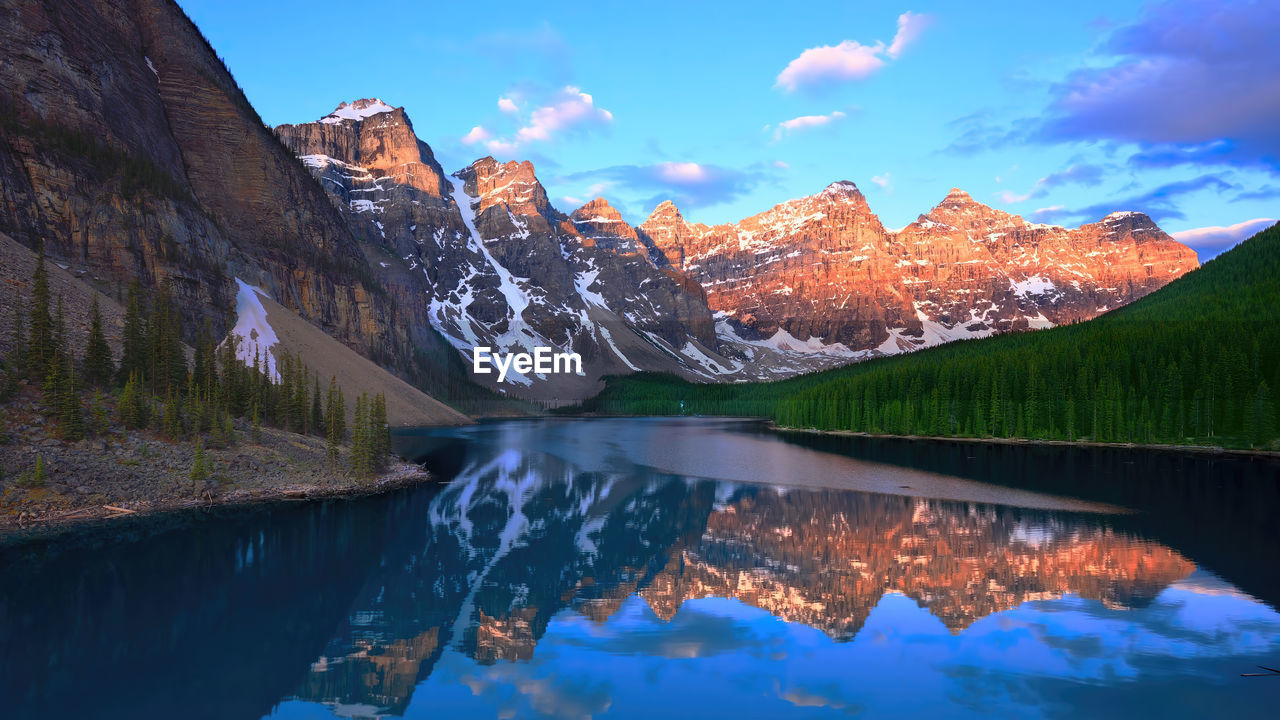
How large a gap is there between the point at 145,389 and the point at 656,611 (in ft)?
149

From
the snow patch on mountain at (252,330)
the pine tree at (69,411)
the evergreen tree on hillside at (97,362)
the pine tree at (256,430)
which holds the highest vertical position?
the snow patch on mountain at (252,330)

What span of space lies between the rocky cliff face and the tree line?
36.7 metres

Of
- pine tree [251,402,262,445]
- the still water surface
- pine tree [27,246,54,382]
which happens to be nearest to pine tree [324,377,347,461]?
pine tree [251,402,262,445]

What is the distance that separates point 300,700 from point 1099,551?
3208 cm

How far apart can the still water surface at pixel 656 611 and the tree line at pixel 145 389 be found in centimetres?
971

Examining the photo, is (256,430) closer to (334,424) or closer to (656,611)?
(334,424)

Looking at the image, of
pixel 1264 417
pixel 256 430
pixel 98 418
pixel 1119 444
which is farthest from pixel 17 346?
pixel 1264 417

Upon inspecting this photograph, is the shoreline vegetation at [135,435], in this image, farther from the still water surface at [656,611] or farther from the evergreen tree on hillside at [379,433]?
the still water surface at [656,611]

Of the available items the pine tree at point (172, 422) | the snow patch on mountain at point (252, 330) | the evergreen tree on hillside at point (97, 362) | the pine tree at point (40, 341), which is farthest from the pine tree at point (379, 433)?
the snow patch on mountain at point (252, 330)

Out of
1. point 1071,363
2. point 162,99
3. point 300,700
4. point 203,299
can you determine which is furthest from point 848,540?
point 162,99

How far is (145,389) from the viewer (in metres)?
50.4

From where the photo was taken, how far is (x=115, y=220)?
91375 mm

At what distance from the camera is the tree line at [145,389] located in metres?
41.7

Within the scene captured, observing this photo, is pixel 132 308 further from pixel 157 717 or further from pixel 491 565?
pixel 157 717
